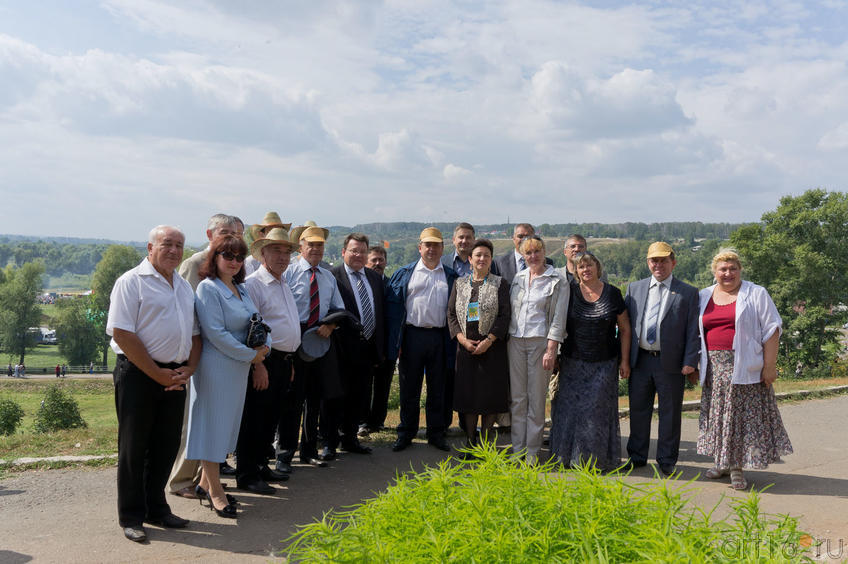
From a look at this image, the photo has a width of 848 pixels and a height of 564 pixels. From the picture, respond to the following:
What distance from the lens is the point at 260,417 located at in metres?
5.29

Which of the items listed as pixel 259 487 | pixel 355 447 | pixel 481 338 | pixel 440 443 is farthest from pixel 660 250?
pixel 259 487

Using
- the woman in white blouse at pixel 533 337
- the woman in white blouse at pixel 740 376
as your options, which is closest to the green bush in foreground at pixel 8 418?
the woman in white blouse at pixel 533 337

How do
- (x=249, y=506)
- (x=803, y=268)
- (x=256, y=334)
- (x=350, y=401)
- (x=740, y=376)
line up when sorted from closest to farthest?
(x=256, y=334) → (x=249, y=506) → (x=740, y=376) → (x=350, y=401) → (x=803, y=268)

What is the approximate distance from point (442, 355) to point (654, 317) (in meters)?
2.14

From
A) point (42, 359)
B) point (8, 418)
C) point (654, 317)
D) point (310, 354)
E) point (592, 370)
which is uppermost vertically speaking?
point (654, 317)

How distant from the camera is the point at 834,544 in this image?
4180 millimetres

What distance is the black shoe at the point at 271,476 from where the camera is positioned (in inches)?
219

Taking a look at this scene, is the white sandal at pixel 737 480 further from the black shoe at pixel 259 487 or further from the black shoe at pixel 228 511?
the black shoe at pixel 228 511

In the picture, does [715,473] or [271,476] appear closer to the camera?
[271,476]

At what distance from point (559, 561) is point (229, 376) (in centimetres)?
349

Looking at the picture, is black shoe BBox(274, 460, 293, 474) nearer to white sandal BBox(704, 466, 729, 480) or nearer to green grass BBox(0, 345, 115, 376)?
white sandal BBox(704, 466, 729, 480)

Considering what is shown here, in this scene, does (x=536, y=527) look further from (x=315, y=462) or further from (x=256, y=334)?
(x=315, y=462)

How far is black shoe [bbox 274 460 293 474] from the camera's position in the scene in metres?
5.75

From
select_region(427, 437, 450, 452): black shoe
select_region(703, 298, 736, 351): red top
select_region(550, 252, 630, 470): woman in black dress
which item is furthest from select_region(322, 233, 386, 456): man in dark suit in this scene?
select_region(703, 298, 736, 351): red top
